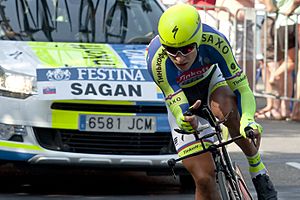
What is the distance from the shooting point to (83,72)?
9094mm

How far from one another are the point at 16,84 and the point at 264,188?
10.1ft

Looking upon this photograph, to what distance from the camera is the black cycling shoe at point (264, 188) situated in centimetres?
651

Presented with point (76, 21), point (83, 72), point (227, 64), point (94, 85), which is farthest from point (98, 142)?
point (227, 64)

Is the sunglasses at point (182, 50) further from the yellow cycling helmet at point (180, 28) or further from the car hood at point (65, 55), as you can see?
the car hood at point (65, 55)

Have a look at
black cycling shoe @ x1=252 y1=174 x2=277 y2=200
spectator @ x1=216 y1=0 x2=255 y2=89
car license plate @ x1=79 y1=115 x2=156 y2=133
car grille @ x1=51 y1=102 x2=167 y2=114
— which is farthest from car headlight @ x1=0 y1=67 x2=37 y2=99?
spectator @ x1=216 y1=0 x2=255 y2=89

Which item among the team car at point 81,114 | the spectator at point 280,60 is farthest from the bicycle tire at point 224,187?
the spectator at point 280,60

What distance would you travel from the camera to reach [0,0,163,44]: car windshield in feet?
33.0

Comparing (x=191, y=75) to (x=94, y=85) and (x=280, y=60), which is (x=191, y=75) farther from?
(x=280, y=60)

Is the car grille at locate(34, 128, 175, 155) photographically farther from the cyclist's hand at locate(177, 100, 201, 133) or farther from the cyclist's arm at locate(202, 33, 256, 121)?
the cyclist's hand at locate(177, 100, 201, 133)

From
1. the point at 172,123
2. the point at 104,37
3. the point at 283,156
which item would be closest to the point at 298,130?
the point at 283,156

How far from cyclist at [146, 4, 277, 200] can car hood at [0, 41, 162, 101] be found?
2219 mm

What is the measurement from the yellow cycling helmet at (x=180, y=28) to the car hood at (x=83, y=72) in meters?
2.93

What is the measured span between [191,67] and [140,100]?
253cm

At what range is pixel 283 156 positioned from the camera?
1197 cm
